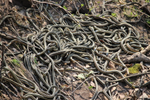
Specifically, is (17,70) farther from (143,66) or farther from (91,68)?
(143,66)

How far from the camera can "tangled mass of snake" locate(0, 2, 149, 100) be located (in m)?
3.88

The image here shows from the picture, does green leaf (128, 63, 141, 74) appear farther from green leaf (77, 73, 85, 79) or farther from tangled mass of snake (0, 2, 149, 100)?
green leaf (77, 73, 85, 79)

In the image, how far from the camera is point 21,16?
17.8ft

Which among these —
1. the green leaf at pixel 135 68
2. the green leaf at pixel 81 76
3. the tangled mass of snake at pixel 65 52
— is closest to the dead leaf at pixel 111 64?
the tangled mass of snake at pixel 65 52

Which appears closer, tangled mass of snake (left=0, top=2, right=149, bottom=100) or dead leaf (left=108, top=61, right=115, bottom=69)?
tangled mass of snake (left=0, top=2, right=149, bottom=100)

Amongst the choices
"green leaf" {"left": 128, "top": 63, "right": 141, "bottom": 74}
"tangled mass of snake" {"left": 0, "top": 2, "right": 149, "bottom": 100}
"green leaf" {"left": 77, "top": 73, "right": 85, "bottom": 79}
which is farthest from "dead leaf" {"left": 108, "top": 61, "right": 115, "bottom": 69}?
"green leaf" {"left": 77, "top": 73, "right": 85, "bottom": 79}

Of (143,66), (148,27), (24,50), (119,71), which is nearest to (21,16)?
(24,50)

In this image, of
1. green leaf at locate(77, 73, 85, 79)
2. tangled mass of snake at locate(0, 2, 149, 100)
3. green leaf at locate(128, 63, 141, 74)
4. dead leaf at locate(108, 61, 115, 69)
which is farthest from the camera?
dead leaf at locate(108, 61, 115, 69)

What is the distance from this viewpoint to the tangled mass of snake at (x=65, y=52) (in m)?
3.88

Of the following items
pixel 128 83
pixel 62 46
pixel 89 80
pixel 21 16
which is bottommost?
pixel 128 83

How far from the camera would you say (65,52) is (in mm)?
4797

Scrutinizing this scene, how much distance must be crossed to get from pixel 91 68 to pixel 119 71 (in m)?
0.70

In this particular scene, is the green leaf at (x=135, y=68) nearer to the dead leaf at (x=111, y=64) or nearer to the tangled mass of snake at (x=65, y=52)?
the tangled mass of snake at (x=65, y=52)

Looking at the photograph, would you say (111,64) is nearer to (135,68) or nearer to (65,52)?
(135,68)
